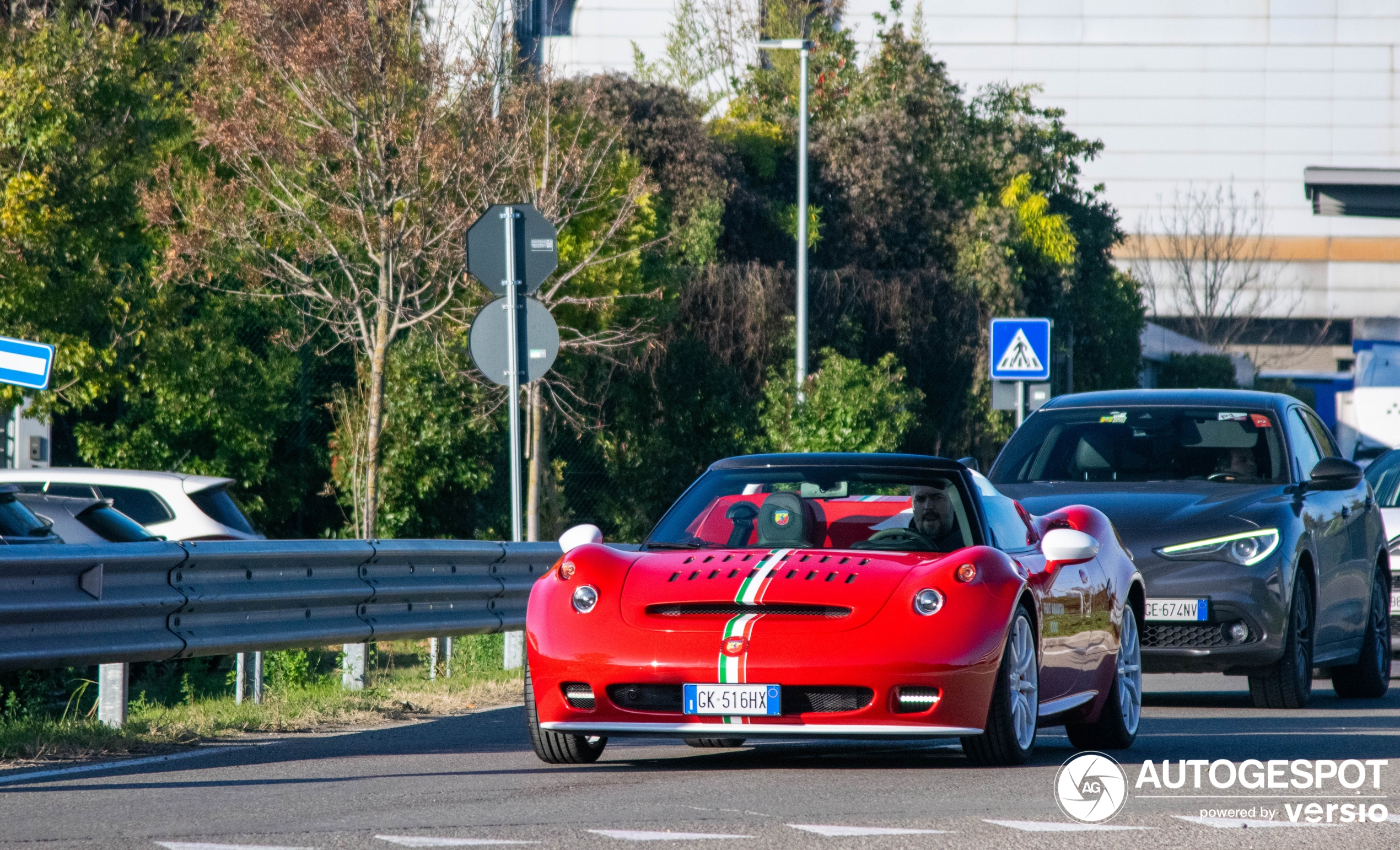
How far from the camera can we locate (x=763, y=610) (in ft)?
25.0

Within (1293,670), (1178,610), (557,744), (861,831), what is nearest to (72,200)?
(1178,610)

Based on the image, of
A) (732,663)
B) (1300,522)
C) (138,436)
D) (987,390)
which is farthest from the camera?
(987,390)

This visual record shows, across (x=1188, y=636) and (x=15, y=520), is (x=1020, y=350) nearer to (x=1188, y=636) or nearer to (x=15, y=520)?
(x=1188, y=636)

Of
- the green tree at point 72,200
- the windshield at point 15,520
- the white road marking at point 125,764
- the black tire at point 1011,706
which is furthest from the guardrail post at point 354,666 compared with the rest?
the green tree at point 72,200

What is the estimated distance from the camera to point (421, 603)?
40.1 feet

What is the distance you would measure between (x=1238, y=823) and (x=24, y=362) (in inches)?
293

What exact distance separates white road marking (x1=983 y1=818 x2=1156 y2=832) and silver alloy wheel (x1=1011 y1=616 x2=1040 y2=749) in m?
1.23

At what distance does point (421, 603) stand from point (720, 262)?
71.7 ft

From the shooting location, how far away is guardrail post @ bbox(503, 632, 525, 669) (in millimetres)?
13703

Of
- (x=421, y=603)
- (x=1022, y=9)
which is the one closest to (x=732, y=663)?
(x=421, y=603)

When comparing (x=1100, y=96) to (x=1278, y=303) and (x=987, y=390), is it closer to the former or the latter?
(x=1278, y=303)

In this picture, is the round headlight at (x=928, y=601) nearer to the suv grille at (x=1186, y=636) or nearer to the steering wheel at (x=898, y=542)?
the steering wheel at (x=898, y=542)

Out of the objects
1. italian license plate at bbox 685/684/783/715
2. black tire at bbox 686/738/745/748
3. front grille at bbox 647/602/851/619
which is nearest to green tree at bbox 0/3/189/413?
black tire at bbox 686/738/745/748

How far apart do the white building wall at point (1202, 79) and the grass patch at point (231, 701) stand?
8692cm
